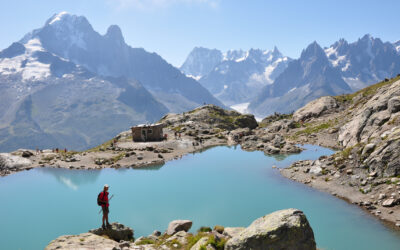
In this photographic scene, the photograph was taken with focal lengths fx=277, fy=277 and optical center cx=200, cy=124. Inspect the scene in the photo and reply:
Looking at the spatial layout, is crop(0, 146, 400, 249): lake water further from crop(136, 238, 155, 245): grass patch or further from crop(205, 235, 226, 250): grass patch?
crop(205, 235, 226, 250): grass patch

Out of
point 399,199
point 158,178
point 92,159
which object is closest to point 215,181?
point 158,178

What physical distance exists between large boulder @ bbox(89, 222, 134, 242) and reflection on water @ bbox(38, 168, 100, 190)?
25460 mm

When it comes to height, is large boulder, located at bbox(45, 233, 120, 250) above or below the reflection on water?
below

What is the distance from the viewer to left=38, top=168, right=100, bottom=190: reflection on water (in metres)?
51.4

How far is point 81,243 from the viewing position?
20188 mm

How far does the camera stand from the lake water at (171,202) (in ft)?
90.9

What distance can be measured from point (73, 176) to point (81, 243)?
40.0m

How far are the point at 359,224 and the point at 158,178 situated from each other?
34.2m

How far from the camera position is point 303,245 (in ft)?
53.6

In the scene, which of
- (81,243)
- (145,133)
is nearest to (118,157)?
(145,133)

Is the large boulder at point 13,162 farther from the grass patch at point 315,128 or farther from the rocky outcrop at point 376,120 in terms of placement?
the grass patch at point 315,128

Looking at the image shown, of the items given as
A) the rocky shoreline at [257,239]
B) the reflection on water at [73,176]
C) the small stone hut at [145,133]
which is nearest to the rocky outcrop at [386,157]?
the rocky shoreline at [257,239]

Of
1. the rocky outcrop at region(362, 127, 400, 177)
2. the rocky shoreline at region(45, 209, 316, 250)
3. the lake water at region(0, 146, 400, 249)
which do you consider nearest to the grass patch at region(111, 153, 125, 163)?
the lake water at region(0, 146, 400, 249)

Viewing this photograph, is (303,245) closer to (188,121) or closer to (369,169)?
(369,169)
